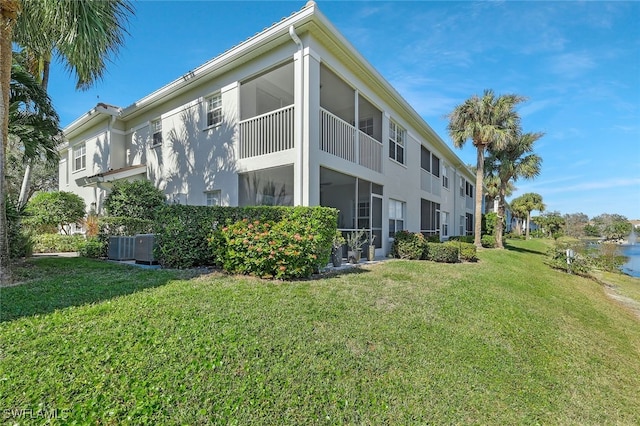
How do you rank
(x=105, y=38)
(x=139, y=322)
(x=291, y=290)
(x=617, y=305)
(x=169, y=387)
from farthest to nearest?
(x=617, y=305), (x=105, y=38), (x=291, y=290), (x=139, y=322), (x=169, y=387)

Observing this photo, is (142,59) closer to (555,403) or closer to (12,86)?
(12,86)

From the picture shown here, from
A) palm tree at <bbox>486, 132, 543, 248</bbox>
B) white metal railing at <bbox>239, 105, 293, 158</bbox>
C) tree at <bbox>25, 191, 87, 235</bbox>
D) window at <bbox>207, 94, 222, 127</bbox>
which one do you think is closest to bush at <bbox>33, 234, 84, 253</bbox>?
tree at <bbox>25, 191, 87, 235</bbox>

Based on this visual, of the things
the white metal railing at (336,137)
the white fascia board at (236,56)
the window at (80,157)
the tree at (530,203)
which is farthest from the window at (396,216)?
the tree at (530,203)

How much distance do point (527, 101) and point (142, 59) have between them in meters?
21.4

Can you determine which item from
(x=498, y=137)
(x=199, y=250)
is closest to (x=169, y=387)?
(x=199, y=250)

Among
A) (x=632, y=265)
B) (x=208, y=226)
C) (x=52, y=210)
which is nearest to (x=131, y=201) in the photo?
(x=52, y=210)

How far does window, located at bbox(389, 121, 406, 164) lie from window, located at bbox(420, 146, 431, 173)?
11.0ft

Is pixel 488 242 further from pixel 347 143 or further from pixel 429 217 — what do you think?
pixel 347 143

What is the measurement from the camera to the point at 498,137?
1856cm

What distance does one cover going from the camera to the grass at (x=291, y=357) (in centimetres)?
273

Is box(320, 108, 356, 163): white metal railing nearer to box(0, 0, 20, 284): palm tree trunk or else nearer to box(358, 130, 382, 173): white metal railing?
box(358, 130, 382, 173): white metal railing

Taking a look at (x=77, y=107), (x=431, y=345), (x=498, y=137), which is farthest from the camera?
(x=498, y=137)

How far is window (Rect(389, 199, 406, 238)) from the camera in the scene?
13.9m

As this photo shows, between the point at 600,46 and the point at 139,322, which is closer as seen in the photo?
the point at 139,322
